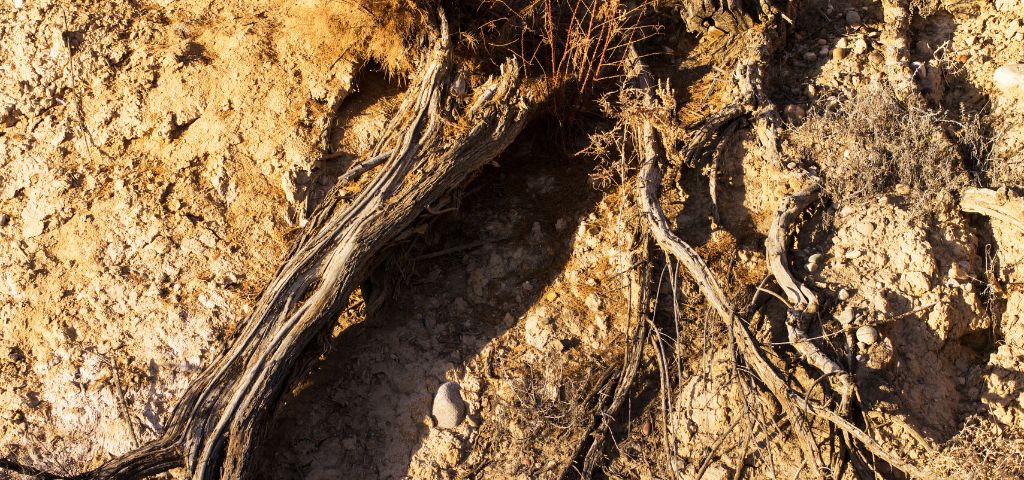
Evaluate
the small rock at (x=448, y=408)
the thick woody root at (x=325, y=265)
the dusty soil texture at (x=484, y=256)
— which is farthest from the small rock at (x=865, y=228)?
the small rock at (x=448, y=408)

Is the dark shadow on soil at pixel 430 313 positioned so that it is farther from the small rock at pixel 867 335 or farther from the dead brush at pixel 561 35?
the small rock at pixel 867 335

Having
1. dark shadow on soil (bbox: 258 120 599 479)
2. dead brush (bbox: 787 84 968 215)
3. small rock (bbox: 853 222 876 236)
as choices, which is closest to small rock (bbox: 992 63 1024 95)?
dead brush (bbox: 787 84 968 215)

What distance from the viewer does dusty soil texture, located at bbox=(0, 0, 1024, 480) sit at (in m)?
3.16


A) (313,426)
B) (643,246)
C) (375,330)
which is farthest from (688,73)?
(313,426)

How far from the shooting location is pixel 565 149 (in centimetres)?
380

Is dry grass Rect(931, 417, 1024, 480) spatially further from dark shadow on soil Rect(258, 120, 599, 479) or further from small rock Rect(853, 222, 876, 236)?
dark shadow on soil Rect(258, 120, 599, 479)

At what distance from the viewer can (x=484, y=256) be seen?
3.62m

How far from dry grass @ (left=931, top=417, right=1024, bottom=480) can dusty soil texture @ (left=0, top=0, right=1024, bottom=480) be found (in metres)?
0.01

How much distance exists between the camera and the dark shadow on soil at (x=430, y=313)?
324cm

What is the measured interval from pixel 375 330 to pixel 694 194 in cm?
135

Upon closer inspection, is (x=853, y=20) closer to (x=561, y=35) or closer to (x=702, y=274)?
(x=561, y=35)

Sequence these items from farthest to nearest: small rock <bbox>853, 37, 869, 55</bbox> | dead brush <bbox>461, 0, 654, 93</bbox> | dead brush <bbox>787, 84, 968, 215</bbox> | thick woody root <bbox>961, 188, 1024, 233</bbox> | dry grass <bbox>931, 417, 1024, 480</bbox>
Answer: small rock <bbox>853, 37, 869, 55</bbox> → dead brush <bbox>461, 0, 654, 93</bbox> → dead brush <bbox>787, 84, 968, 215</bbox> → thick woody root <bbox>961, 188, 1024, 233</bbox> → dry grass <bbox>931, 417, 1024, 480</bbox>

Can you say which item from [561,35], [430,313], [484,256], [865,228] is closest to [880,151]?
[865,228]

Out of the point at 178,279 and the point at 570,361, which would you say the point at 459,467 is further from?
the point at 178,279
